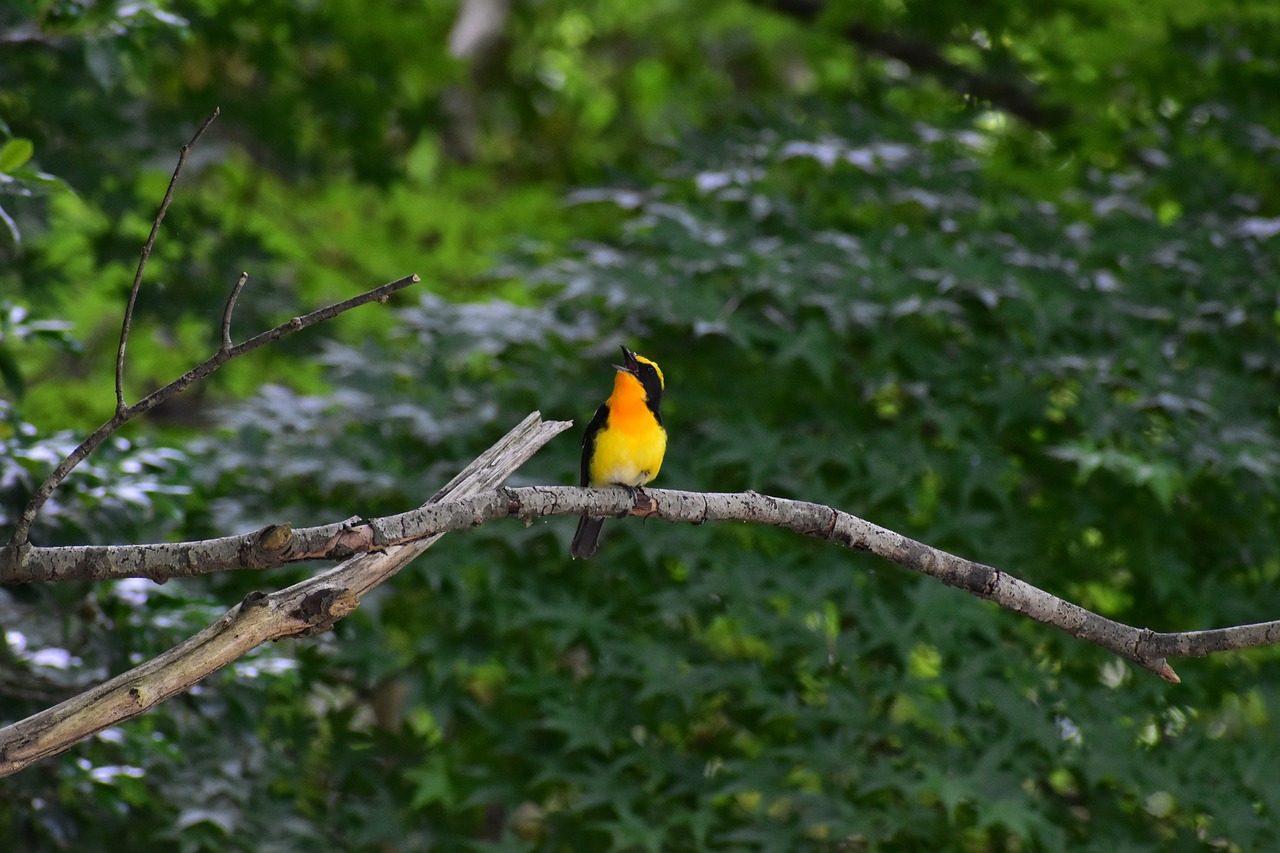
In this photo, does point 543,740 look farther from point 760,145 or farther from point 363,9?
point 363,9

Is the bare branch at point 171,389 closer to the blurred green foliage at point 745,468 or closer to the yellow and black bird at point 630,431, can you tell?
the blurred green foliage at point 745,468

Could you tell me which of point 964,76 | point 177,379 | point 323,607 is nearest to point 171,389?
point 177,379

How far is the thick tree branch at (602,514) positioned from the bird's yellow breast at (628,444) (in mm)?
559

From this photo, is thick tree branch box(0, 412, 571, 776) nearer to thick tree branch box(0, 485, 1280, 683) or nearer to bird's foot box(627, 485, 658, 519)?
thick tree branch box(0, 485, 1280, 683)

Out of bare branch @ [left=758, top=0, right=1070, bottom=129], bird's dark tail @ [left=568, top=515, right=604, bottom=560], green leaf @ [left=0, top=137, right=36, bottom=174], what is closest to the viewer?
green leaf @ [left=0, top=137, right=36, bottom=174]

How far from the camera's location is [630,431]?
10.1ft

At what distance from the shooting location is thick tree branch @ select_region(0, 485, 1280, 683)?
197 centimetres

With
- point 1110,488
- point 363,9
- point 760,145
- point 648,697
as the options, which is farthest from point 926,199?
point 363,9

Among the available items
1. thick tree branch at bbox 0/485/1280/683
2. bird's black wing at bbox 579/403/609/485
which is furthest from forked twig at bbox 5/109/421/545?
bird's black wing at bbox 579/403/609/485

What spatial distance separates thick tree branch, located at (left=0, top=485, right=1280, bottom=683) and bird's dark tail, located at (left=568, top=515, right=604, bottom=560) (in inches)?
40.9

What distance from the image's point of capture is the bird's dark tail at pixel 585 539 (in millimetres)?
3547

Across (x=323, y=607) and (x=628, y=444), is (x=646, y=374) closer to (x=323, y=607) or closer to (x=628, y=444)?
(x=628, y=444)

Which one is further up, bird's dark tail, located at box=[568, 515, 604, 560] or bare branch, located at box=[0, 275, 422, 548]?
bare branch, located at box=[0, 275, 422, 548]

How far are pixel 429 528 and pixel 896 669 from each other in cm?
231
